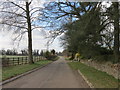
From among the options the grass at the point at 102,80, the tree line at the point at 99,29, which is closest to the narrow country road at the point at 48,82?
the grass at the point at 102,80

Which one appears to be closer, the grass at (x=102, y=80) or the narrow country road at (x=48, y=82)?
the grass at (x=102, y=80)

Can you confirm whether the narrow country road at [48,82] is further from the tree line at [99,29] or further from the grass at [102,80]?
the tree line at [99,29]

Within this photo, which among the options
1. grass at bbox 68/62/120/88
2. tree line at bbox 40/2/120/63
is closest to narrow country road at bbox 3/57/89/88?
grass at bbox 68/62/120/88

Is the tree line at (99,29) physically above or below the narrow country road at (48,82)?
above

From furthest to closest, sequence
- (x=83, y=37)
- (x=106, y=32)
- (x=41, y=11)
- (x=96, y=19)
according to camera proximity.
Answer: (x=41, y=11), (x=83, y=37), (x=106, y=32), (x=96, y=19)

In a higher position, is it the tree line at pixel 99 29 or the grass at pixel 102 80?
the tree line at pixel 99 29

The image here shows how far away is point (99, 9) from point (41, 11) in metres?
13.5

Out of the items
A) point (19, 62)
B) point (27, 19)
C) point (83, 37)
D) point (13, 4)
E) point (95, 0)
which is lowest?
point (19, 62)

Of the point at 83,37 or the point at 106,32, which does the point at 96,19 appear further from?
the point at 83,37

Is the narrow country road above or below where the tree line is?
below

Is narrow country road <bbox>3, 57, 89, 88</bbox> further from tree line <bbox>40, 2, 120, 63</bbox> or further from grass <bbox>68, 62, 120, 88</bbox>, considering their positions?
tree line <bbox>40, 2, 120, 63</bbox>

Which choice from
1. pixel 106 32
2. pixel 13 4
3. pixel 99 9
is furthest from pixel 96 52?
pixel 13 4

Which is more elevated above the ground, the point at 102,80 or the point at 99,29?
the point at 99,29

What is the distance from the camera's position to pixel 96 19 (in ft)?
34.7
